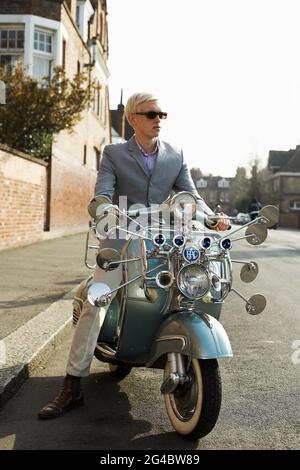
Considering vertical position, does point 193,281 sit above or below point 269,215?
below

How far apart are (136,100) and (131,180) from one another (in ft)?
1.72

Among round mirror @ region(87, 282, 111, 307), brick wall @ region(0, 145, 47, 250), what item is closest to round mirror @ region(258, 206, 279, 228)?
round mirror @ region(87, 282, 111, 307)

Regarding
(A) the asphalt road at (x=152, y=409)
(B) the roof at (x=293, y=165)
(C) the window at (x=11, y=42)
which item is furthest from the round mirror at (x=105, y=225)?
(B) the roof at (x=293, y=165)

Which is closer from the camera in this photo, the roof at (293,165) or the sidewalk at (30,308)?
the sidewalk at (30,308)

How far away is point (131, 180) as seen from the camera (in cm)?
382

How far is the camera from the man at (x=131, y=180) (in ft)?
12.0

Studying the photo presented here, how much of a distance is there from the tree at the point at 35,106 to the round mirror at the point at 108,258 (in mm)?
11768

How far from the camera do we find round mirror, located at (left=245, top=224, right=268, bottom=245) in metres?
3.45

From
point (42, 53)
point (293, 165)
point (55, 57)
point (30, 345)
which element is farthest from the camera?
point (293, 165)

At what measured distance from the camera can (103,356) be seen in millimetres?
3875

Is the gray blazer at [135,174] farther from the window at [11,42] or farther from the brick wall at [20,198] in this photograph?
the window at [11,42]

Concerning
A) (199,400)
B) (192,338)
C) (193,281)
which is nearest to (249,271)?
(193,281)

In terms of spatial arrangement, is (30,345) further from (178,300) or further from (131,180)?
(178,300)
